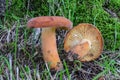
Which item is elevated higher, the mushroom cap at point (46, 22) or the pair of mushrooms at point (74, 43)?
the mushroom cap at point (46, 22)

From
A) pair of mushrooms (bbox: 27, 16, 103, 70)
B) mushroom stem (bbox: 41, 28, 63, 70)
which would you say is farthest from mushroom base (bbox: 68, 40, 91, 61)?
mushroom stem (bbox: 41, 28, 63, 70)

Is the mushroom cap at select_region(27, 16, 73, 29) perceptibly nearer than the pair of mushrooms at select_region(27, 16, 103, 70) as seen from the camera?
Yes

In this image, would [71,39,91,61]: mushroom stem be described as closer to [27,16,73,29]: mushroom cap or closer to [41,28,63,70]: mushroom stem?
[41,28,63,70]: mushroom stem

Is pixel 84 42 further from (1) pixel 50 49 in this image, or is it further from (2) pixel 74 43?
(1) pixel 50 49

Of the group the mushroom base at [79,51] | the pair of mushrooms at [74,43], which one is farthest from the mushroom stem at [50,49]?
the mushroom base at [79,51]

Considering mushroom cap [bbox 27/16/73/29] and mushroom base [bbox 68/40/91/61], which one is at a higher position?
mushroom cap [bbox 27/16/73/29]

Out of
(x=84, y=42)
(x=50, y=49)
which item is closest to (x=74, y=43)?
(x=84, y=42)

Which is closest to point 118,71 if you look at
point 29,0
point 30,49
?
point 30,49

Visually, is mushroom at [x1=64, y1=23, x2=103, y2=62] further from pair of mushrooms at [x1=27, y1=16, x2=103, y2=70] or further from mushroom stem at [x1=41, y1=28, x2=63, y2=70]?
mushroom stem at [x1=41, y1=28, x2=63, y2=70]

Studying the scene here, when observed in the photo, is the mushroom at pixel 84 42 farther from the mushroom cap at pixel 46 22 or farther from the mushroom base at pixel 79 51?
the mushroom cap at pixel 46 22
